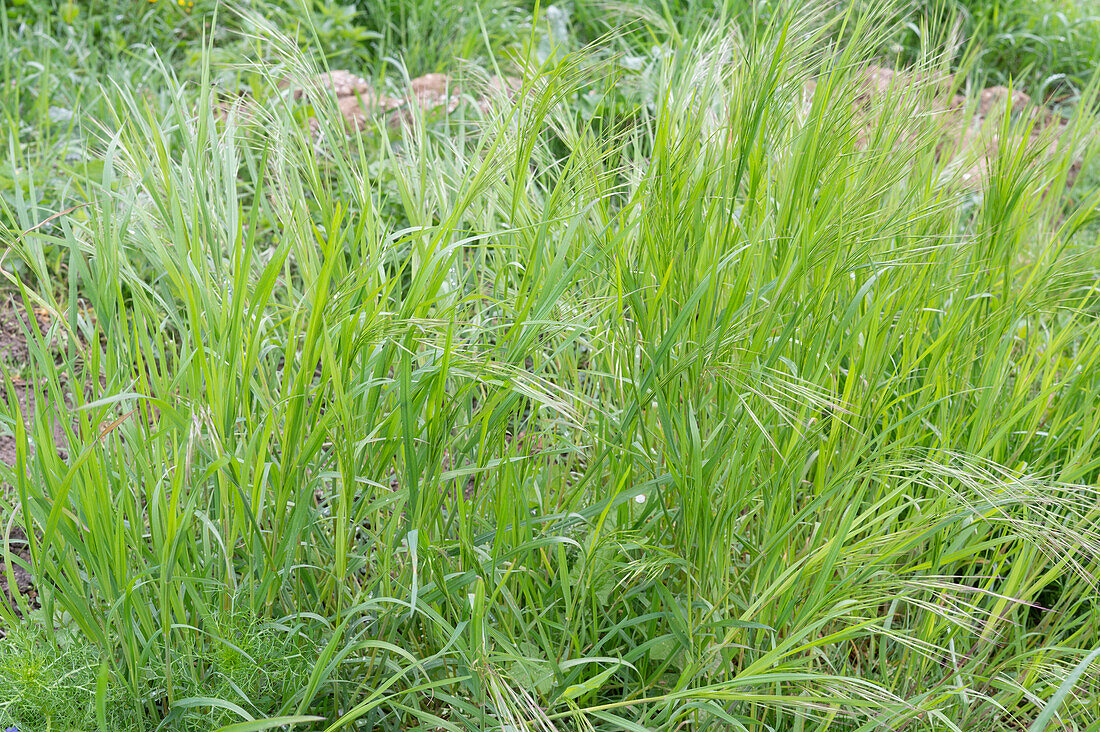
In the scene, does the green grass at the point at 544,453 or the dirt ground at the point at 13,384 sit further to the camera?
the dirt ground at the point at 13,384

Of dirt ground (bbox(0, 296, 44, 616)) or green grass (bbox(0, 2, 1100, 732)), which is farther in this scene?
dirt ground (bbox(0, 296, 44, 616))

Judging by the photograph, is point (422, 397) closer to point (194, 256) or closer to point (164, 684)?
point (194, 256)

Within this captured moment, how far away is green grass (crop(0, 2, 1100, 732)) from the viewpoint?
3.55 feet

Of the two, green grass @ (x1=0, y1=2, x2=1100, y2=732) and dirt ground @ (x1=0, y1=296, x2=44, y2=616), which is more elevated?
green grass @ (x1=0, y1=2, x2=1100, y2=732)

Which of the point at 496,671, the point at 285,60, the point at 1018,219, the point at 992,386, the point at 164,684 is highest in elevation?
the point at 285,60

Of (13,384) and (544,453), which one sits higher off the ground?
(544,453)

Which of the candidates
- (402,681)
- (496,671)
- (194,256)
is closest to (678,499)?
(496,671)

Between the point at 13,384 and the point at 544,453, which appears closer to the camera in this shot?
the point at 544,453

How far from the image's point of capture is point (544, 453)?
125 cm

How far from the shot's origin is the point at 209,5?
3.84 meters

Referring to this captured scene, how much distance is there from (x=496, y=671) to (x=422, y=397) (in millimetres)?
336

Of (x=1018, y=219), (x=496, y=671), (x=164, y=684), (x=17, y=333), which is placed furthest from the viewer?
(x=17, y=333)

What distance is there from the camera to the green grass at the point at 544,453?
3.55 feet

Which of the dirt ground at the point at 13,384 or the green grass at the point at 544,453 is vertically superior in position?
the green grass at the point at 544,453
